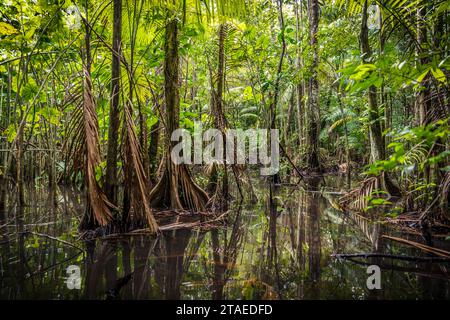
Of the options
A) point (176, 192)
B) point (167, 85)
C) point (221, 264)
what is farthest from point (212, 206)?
point (221, 264)

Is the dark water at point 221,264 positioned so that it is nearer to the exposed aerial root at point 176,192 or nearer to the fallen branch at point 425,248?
the fallen branch at point 425,248

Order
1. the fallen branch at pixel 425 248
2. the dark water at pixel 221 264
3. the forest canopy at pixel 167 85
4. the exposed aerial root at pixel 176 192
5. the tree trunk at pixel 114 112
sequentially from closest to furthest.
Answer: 1. the dark water at pixel 221 264
2. the fallen branch at pixel 425 248
3. the forest canopy at pixel 167 85
4. the tree trunk at pixel 114 112
5. the exposed aerial root at pixel 176 192

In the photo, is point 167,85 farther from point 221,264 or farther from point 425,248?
point 425,248

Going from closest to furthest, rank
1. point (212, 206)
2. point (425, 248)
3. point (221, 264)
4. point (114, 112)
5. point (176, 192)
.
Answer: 1. point (221, 264)
2. point (425, 248)
3. point (114, 112)
4. point (176, 192)
5. point (212, 206)

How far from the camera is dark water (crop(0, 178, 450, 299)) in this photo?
1.67 meters

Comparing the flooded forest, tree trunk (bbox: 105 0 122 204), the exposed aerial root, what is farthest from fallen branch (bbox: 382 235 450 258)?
tree trunk (bbox: 105 0 122 204)

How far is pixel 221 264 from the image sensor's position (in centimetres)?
214

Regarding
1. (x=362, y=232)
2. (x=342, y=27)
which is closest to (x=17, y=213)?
(x=362, y=232)

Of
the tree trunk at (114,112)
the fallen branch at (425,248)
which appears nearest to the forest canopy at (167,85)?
the tree trunk at (114,112)

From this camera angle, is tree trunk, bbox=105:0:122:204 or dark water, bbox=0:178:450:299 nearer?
dark water, bbox=0:178:450:299

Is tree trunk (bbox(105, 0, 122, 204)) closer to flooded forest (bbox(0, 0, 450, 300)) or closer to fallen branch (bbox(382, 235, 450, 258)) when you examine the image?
flooded forest (bbox(0, 0, 450, 300))

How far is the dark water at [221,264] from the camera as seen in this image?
1.67 m
